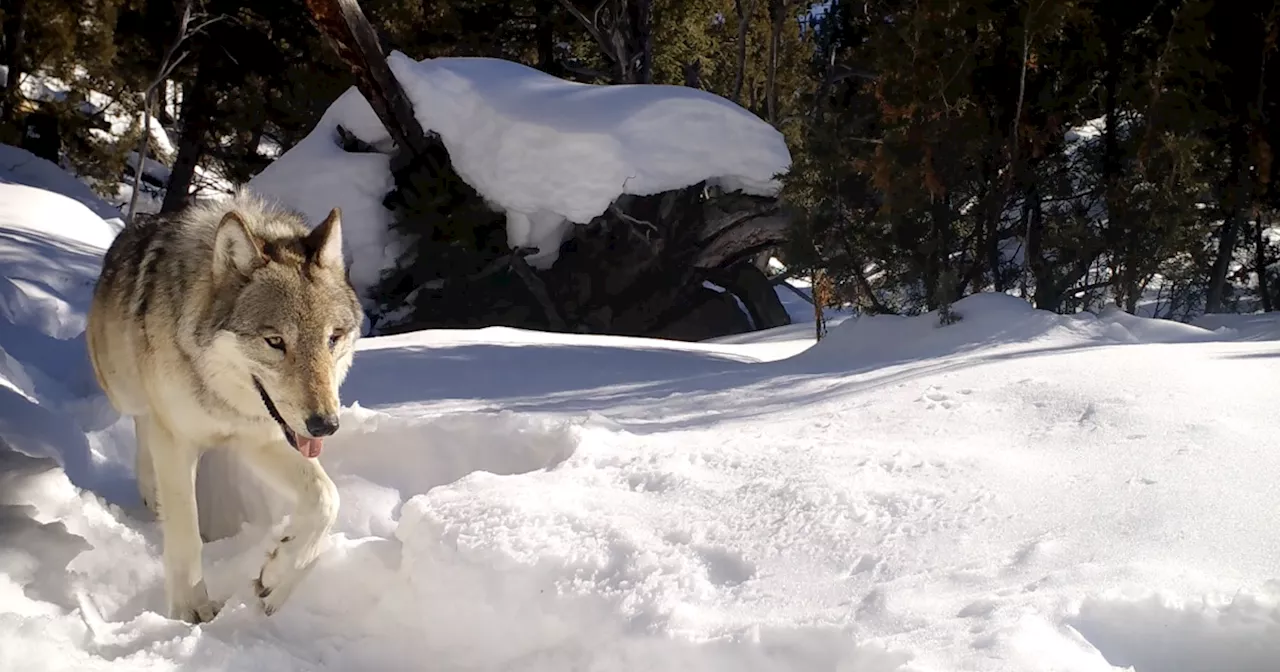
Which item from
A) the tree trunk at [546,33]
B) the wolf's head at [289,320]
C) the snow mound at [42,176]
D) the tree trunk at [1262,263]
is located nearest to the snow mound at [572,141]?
the tree trunk at [1262,263]

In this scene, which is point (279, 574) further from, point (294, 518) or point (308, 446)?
point (308, 446)

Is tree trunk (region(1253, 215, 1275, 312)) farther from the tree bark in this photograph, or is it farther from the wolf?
the tree bark

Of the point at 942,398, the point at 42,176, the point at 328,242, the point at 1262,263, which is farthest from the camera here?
the point at 42,176

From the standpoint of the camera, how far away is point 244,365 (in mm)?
2898

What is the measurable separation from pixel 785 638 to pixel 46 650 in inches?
71.2

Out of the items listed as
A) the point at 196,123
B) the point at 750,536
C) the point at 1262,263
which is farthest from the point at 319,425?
the point at 196,123

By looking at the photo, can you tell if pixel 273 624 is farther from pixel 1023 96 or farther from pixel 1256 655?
pixel 1023 96

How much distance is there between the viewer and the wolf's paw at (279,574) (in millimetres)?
2791

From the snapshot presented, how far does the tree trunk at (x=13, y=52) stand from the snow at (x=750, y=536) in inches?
564

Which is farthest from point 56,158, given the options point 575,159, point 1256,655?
point 1256,655

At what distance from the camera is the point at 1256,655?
184 cm

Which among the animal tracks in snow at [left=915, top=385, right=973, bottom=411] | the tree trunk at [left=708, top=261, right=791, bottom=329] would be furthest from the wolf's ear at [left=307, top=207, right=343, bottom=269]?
the tree trunk at [left=708, top=261, right=791, bottom=329]

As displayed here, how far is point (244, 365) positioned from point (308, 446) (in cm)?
36

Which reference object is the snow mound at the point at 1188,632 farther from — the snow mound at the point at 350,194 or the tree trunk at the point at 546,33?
the tree trunk at the point at 546,33
